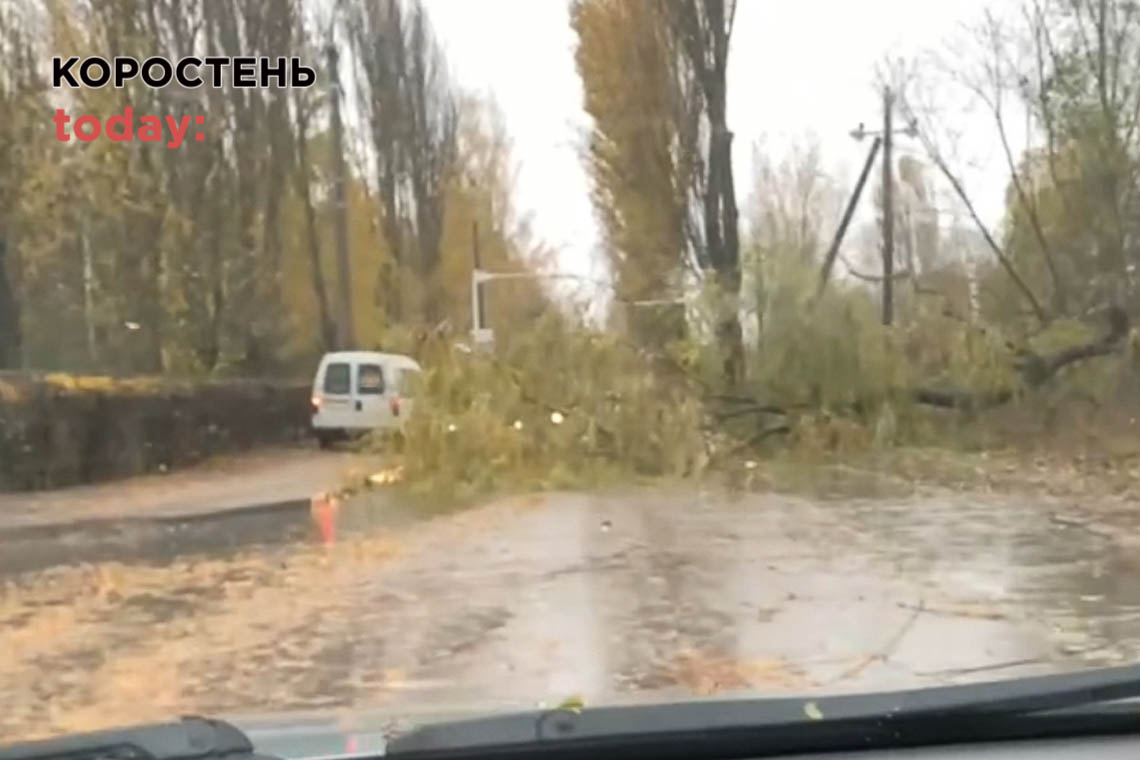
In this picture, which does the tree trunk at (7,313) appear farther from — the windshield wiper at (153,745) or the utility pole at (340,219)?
the windshield wiper at (153,745)

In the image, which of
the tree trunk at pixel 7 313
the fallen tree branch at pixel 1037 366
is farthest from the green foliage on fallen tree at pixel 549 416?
the tree trunk at pixel 7 313

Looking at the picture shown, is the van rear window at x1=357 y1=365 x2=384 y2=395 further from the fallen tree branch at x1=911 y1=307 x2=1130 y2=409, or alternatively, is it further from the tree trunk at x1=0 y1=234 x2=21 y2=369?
the fallen tree branch at x1=911 y1=307 x2=1130 y2=409

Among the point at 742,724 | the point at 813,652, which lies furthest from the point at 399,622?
the point at 742,724

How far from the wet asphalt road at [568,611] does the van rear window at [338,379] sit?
324mm

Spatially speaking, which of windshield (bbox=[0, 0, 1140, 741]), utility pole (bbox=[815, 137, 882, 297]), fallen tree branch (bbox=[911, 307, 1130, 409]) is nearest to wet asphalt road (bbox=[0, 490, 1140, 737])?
windshield (bbox=[0, 0, 1140, 741])

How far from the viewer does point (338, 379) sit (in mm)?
4355

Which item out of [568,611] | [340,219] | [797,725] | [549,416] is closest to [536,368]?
[549,416]

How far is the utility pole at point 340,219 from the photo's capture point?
397 centimetres

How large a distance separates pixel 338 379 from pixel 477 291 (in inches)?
17.4

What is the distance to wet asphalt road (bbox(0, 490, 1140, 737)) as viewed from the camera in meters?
2.66

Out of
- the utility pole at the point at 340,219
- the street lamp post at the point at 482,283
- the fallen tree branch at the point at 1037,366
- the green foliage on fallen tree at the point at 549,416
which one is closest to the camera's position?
the utility pole at the point at 340,219

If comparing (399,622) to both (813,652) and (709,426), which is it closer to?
(813,652)

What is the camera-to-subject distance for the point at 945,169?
5.09 metres

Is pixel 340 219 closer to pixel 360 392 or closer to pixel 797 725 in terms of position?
pixel 360 392
